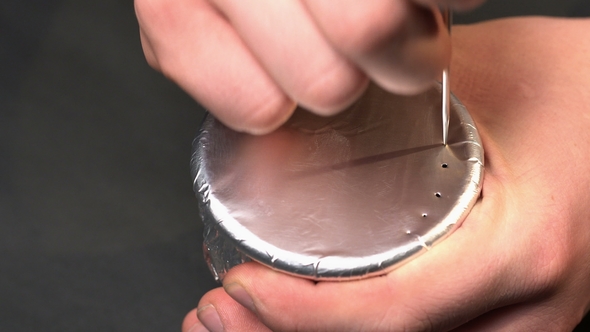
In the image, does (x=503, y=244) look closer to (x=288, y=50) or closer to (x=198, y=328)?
(x=288, y=50)

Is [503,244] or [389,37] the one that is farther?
[503,244]

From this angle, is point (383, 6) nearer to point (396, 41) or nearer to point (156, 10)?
point (396, 41)

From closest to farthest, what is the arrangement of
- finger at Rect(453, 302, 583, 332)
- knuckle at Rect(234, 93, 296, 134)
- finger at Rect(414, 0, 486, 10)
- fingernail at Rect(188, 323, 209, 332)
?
1. finger at Rect(414, 0, 486, 10)
2. knuckle at Rect(234, 93, 296, 134)
3. finger at Rect(453, 302, 583, 332)
4. fingernail at Rect(188, 323, 209, 332)

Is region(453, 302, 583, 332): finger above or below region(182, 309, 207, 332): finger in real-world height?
below

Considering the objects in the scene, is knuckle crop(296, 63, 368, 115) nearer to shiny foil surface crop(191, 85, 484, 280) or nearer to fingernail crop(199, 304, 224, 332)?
shiny foil surface crop(191, 85, 484, 280)

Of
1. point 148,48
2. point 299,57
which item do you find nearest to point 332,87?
point 299,57

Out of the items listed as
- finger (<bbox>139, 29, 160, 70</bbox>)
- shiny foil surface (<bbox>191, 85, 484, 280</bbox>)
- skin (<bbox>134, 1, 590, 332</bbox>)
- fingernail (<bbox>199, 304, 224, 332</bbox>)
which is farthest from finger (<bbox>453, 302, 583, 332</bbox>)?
finger (<bbox>139, 29, 160, 70</bbox>)
